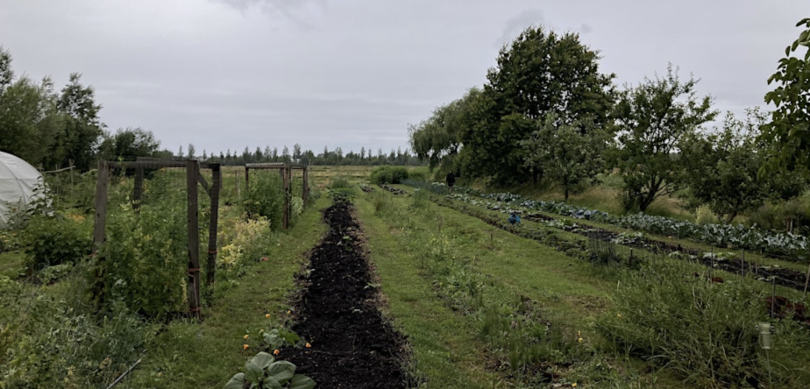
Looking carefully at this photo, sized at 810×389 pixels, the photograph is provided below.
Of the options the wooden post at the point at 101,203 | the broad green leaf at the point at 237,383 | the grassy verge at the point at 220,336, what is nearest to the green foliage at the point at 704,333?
the broad green leaf at the point at 237,383

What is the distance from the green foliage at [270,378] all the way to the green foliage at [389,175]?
40021 mm

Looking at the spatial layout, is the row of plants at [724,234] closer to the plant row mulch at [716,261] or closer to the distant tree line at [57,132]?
the plant row mulch at [716,261]

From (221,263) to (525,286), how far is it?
5.38m

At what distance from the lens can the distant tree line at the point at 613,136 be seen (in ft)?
15.8

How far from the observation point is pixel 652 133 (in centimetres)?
1669

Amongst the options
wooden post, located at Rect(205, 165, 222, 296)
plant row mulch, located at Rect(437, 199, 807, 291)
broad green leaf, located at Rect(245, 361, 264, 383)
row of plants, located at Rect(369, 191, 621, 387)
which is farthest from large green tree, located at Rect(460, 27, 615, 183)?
broad green leaf, located at Rect(245, 361, 264, 383)

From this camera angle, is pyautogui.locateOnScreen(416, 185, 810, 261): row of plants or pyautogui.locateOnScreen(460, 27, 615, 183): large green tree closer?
pyautogui.locateOnScreen(416, 185, 810, 261): row of plants

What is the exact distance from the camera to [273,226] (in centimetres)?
1251

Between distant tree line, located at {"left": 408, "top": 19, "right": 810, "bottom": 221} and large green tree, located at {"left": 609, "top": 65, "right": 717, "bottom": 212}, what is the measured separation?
1.4 inches

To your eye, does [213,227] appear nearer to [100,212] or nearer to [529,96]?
[100,212]

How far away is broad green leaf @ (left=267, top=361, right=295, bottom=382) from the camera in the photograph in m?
3.59

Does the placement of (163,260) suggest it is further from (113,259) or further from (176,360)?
(176,360)

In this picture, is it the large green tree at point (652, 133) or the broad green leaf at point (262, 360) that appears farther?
the large green tree at point (652, 133)

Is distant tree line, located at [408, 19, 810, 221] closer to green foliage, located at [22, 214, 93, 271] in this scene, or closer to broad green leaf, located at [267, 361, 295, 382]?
broad green leaf, located at [267, 361, 295, 382]
